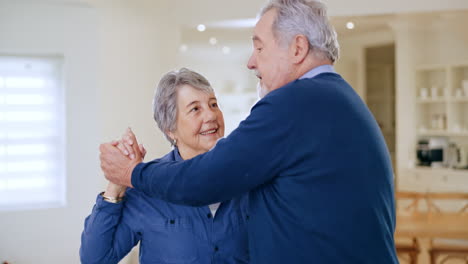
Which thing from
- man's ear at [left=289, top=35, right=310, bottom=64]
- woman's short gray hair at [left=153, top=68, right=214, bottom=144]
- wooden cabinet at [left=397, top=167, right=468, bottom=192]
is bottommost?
wooden cabinet at [left=397, top=167, right=468, bottom=192]

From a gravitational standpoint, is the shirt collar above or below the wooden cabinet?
above

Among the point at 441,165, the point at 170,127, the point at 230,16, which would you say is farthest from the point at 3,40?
the point at 441,165

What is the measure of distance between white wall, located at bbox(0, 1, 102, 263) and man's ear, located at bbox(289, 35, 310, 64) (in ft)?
11.6

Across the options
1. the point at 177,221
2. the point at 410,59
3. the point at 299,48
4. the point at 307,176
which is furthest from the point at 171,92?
the point at 410,59

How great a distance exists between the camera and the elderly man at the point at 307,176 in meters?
1.30

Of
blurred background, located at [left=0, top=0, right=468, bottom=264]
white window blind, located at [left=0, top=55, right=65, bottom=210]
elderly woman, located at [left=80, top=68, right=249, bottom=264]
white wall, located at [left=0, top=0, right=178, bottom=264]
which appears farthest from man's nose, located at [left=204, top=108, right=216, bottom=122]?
white window blind, located at [left=0, top=55, right=65, bottom=210]

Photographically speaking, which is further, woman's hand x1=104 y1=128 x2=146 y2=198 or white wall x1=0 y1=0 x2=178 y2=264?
white wall x1=0 y1=0 x2=178 y2=264

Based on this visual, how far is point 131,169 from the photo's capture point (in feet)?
5.03

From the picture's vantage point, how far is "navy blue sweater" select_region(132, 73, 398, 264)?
1.30 meters

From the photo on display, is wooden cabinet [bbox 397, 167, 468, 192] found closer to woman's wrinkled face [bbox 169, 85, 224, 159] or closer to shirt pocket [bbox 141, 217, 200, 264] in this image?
woman's wrinkled face [bbox 169, 85, 224, 159]

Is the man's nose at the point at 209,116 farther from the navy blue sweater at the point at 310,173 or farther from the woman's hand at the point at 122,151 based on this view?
the navy blue sweater at the point at 310,173

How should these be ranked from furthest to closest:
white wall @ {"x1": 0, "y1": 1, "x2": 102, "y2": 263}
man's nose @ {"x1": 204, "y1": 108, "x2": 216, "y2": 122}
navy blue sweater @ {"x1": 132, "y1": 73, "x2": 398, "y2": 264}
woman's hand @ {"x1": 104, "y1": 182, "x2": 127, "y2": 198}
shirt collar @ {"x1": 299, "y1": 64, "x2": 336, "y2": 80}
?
white wall @ {"x1": 0, "y1": 1, "x2": 102, "y2": 263} → man's nose @ {"x1": 204, "y1": 108, "x2": 216, "y2": 122} → woman's hand @ {"x1": 104, "y1": 182, "x2": 127, "y2": 198} → shirt collar @ {"x1": 299, "y1": 64, "x2": 336, "y2": 80} → navy blue sweater @ {"x1": 132, "y1": 73, "x2": 398, "y2": 264}

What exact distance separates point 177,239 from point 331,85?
761 millimetres

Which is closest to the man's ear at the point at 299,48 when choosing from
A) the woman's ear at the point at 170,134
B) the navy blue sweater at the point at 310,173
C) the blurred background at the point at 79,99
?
the navy blue sweater at the point at 310,173
